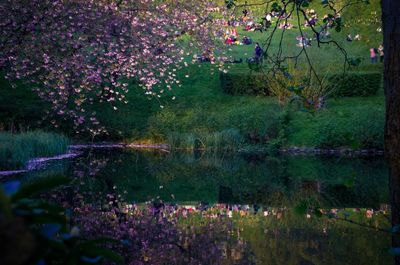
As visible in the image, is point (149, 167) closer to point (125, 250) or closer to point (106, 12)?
point (106, 12)

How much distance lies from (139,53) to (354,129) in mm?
7212

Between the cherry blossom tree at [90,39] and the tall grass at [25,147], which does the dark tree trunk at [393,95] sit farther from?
the cherry blossom tree at [90,39]

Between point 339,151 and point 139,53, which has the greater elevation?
point 139,53

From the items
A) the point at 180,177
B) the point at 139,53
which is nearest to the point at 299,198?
the point at 180,177

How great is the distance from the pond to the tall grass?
67 cm

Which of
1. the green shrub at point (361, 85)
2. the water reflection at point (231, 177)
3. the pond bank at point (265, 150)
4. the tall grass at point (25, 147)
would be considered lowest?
the pond bank at point (265, 150)

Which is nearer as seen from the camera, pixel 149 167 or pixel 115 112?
pixel 149 167

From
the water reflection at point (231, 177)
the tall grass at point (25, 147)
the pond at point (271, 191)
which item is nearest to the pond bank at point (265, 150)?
the tall grass at point (25, 147)

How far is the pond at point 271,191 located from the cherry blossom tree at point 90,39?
2.34 metres

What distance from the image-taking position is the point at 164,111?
23125mm

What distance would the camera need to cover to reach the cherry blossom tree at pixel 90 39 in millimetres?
16469

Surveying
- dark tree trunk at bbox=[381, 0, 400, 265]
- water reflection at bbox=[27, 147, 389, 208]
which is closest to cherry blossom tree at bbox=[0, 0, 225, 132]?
water reflection at bbox=[27, 147, 389, 208]

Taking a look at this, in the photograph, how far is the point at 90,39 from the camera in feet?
61.2

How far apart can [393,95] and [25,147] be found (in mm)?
12232
